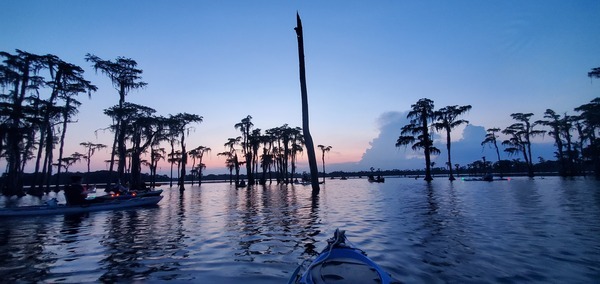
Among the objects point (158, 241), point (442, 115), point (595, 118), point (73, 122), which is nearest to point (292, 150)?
point (442, 115)

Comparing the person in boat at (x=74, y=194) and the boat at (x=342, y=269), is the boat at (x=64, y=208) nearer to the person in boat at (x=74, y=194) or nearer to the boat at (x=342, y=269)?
the person in boat at (x=74, y=194)

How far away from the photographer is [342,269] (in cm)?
411

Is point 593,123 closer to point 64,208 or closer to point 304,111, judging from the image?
point 304,111

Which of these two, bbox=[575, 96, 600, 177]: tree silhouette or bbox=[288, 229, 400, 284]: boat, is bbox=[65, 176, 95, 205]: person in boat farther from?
bbox=[575, 96, 600, 177]: tree silhouette

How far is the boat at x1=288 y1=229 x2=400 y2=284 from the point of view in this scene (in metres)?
3.80

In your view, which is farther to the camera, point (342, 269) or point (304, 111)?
point (304, 111)

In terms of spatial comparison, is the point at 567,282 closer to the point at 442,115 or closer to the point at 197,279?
the point at 197,279

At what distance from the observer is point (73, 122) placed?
137 ft

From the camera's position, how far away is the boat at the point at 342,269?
380 cm

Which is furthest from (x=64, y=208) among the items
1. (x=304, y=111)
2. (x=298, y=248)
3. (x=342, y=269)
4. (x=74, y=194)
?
(x=342, y=269)

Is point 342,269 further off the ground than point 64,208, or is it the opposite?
point 342,269

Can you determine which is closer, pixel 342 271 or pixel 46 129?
pixel 342 271

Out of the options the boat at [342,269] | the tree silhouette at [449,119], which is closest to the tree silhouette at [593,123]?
the tree silhouette at [449,119]

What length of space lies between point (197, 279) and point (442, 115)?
58.2 m
